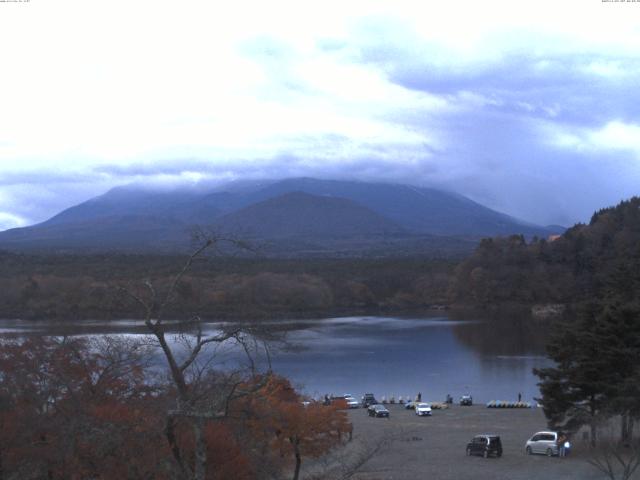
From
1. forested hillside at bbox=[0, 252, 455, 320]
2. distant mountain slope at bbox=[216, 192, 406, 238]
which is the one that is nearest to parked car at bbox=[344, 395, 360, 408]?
forested hillside at bbox=[0, 252, 455, 320]

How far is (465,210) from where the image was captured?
192750 mm

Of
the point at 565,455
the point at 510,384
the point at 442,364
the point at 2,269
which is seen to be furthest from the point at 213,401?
the point at 2,269

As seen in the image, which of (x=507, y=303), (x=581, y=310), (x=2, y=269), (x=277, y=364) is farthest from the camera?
(x=507, y=303)

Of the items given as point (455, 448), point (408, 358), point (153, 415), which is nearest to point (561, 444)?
point (455, 448)

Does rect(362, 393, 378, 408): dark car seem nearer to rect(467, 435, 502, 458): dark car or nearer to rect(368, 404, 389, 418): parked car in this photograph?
rect(368, 404, 389, 418): parked car

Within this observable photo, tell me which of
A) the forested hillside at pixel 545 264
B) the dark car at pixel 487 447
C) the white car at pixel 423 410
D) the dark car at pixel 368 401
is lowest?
the dark car at pixel 368 401

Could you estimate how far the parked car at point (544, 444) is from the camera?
13.1 m

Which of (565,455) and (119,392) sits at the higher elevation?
(119,392)

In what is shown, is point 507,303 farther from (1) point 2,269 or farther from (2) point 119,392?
(2) point 119,392

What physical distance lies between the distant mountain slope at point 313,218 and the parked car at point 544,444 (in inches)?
4521

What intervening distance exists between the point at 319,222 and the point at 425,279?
88.4 metres

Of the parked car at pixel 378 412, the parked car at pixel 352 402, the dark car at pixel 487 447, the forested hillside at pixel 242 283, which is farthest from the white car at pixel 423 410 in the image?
the forested hillside at pixel 242 283

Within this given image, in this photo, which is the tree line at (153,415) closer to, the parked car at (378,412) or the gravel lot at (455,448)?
the gravel lot at (455,448)

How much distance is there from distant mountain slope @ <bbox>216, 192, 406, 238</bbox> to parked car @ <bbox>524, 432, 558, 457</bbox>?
115 metres
